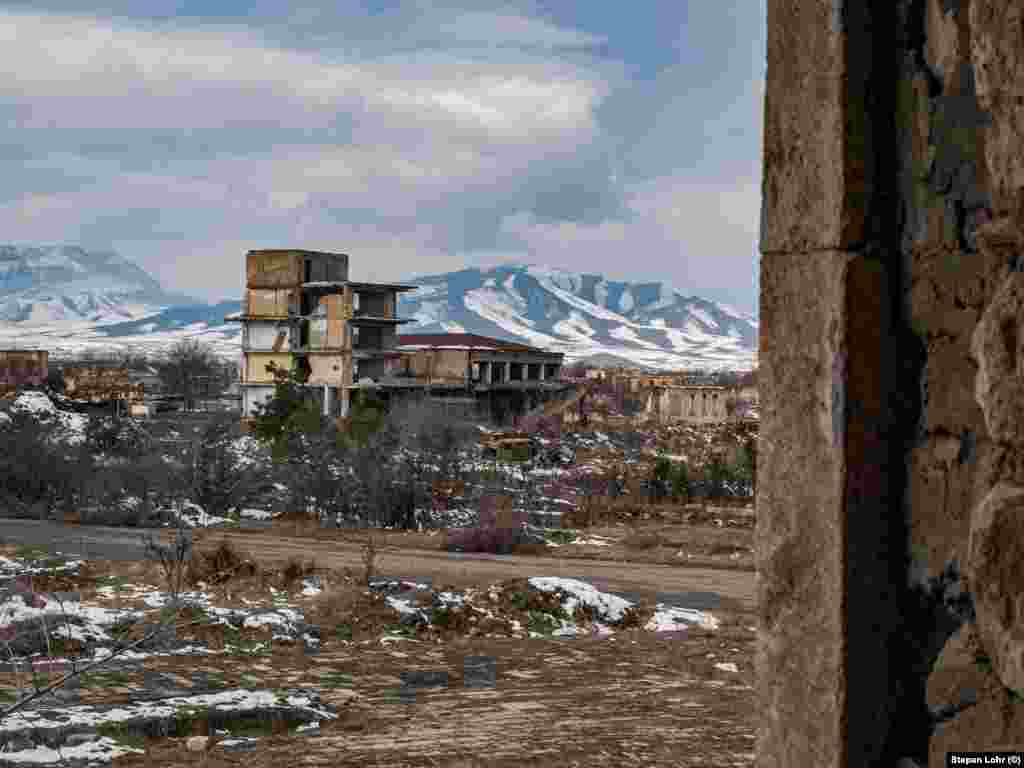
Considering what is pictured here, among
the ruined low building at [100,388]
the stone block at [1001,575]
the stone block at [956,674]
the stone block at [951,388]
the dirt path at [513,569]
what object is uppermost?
the ruined low building at [100,388]

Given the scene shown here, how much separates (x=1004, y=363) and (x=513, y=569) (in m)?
17.4

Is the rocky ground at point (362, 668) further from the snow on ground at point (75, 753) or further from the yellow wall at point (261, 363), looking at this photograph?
the yellow wall at point (261, 363)

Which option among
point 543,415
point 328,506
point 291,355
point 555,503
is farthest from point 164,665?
point 543,415

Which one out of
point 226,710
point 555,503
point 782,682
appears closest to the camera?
point 782,682

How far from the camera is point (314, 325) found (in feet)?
165

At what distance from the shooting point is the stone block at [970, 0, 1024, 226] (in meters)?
2.53

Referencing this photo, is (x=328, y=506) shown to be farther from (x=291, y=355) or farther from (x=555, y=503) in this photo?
(x=291, y=355)

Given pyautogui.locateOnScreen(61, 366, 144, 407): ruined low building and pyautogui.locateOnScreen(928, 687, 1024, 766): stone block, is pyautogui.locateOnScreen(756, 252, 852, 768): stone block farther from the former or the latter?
pyautogui.locateOnScreen(61, 366, 144, 407): ruined low building

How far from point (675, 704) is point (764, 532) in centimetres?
831

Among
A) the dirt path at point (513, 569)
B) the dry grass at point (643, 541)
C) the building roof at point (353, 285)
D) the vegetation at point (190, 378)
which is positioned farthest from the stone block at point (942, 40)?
the vegetation at point (190, 378)

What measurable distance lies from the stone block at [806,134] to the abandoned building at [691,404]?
73.1 metres

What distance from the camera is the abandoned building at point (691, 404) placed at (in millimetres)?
77000

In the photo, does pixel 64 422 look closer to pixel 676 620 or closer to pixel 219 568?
pixel 219 568

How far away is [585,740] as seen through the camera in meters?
9.79
